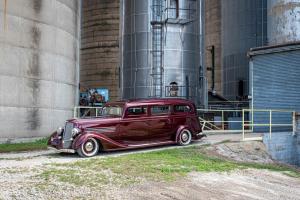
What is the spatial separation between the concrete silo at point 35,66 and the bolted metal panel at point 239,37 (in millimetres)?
16598

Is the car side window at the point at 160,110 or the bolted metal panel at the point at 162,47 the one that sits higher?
the bolted metal panel at the point at 162,47

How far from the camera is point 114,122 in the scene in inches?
572

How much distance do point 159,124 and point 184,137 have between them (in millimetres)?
1303

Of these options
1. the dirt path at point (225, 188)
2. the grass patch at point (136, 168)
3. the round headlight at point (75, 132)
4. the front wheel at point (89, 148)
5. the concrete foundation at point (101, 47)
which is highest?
the concrete foundation at point (101, 47)

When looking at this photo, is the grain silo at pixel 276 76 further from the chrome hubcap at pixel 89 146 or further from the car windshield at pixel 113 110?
the chrome hubcap at pixel 89 146

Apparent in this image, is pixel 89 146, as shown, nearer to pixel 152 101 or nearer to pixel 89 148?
pixel 89 148

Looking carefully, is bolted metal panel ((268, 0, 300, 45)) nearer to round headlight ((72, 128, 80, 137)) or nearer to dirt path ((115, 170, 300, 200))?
dirt path ((115, 170, 300, 200))

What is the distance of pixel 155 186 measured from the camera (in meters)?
9.88

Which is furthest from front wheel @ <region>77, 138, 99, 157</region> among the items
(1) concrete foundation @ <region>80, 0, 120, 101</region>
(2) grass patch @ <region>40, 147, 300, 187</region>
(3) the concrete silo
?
(1) concrete foundation @ <region>80, 0, 120, 101</region>

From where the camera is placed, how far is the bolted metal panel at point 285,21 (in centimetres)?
2562

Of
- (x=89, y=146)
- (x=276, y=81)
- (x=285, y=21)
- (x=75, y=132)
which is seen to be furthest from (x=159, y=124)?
(x=285, y=21)

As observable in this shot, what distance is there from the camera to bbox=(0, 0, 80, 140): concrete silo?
17.1 meters

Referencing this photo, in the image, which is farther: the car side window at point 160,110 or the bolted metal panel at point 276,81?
the bolted metal panel at point 276,81

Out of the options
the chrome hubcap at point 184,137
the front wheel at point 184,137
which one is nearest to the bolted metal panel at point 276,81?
the front wheel at point 184,137
